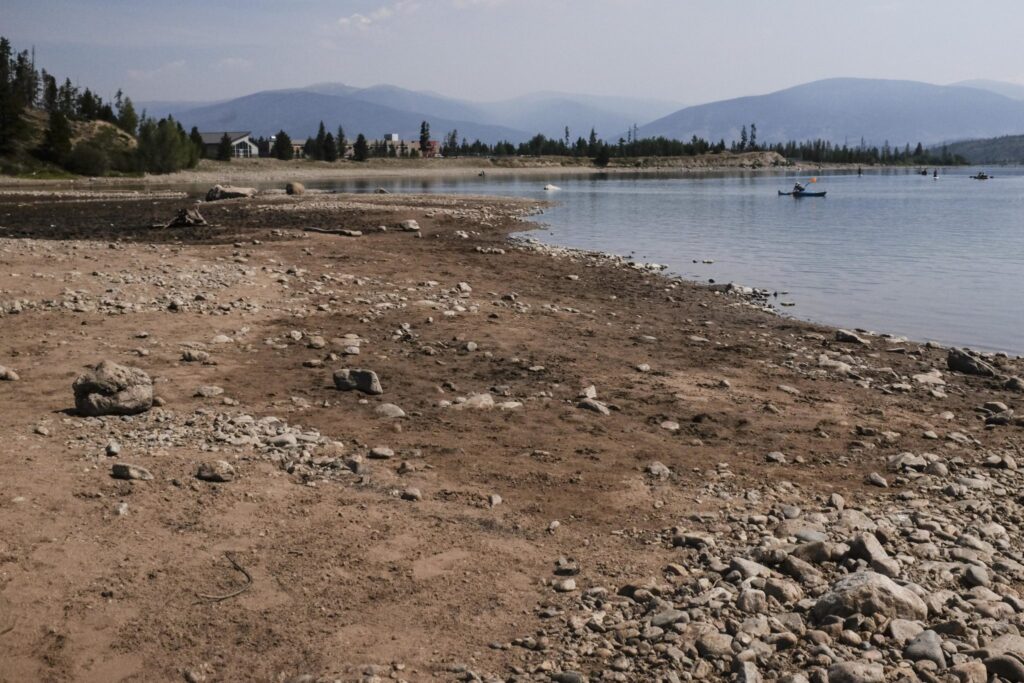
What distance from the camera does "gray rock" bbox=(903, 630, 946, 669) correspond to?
579 centimetres

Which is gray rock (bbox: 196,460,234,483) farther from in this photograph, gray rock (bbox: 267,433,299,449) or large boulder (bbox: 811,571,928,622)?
large boulder (bbox: 811,571,928,622)

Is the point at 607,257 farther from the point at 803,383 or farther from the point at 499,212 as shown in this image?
the point at 499,212

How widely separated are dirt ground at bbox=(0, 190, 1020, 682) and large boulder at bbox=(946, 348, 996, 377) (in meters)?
0.66

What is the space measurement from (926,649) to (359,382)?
25.6 ft

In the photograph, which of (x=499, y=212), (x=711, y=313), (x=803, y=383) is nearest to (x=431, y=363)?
(x=803, y=383)

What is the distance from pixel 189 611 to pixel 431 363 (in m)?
7.47

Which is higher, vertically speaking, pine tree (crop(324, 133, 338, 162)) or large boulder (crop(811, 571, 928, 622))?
pine tree (crop(324, 133, 338, 162))

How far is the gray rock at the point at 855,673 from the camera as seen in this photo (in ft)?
18.1

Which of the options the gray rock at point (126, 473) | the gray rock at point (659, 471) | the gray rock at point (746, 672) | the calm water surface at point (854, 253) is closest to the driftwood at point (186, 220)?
the calm water surface at point (854, 253)

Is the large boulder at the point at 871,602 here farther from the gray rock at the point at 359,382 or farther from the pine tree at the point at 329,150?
the pine tree at the point at 329,150

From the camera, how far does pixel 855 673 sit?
554cm

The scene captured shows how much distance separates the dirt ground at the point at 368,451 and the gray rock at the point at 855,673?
1704mm

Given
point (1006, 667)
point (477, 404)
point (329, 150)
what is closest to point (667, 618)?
point (1006, 667)

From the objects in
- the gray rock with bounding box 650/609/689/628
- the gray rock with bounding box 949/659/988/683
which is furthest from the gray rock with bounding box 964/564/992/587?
the gray rock with bounding box 650/609/689/628
